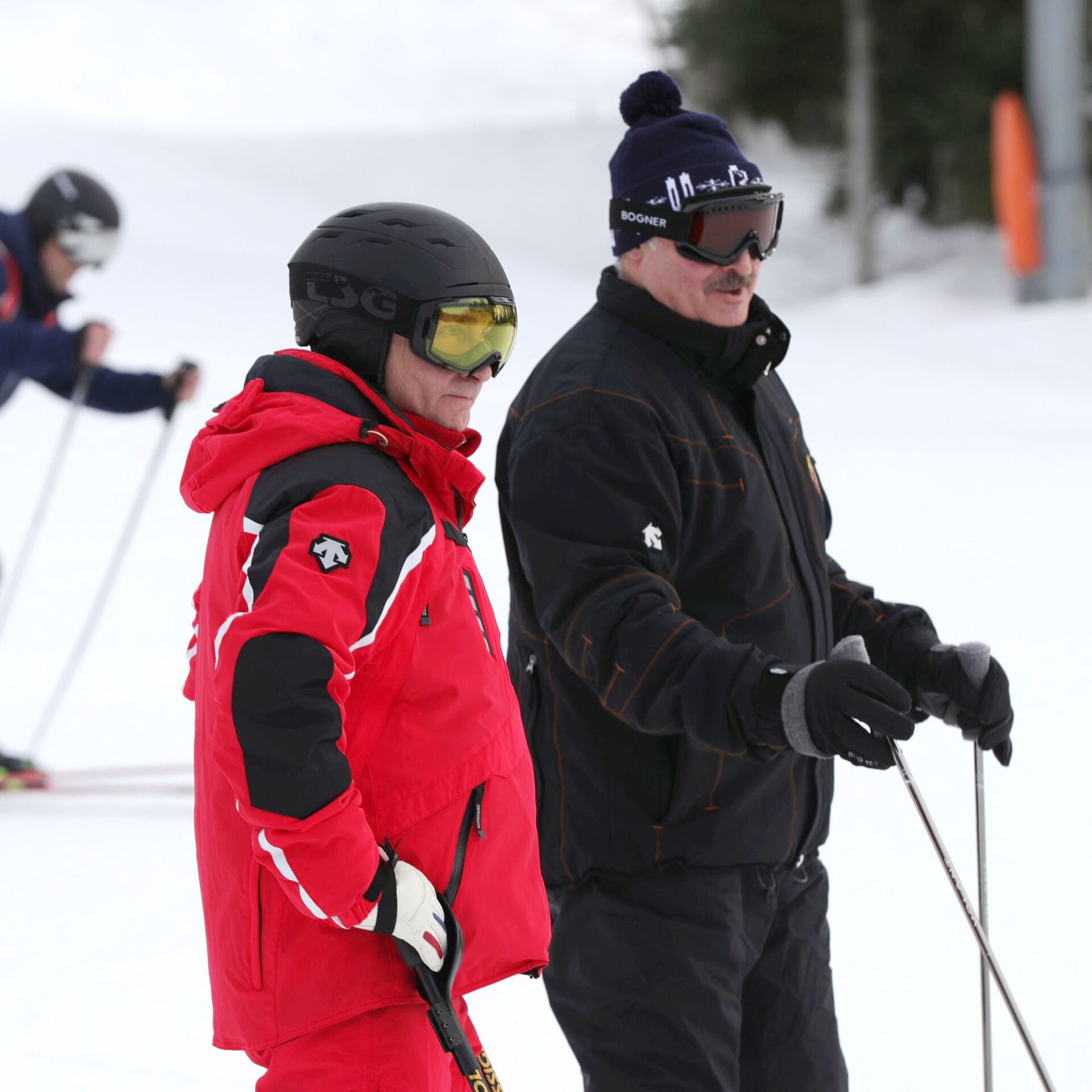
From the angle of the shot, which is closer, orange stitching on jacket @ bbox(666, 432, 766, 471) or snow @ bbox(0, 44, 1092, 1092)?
orange stitching on jacket @ bbox(666, 432, 766, 471)

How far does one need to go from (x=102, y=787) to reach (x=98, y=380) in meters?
1.31

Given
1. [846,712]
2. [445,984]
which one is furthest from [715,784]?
[445,984]

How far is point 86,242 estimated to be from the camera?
4.92 m

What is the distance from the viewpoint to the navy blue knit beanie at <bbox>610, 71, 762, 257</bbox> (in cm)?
211

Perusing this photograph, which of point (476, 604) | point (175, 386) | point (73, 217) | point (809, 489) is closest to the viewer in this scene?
point (476, 604)

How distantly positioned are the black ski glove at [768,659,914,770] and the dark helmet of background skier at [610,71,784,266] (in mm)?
664

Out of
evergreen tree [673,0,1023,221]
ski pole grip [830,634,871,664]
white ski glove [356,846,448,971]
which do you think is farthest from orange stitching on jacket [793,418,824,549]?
evergreen tree [673,0,1023,221]

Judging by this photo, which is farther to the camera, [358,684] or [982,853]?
[982,853]

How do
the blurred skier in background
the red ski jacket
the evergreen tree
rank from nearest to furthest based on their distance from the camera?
the red ski jacket
the blurred skier in background
the evergreen tree

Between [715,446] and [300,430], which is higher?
[715,446]

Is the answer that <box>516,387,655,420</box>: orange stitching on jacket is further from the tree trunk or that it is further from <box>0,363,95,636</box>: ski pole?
the tree trunk

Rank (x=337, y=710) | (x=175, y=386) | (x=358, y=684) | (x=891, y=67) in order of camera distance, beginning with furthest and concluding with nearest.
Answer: (x=891, y=67)
(x=175, y=386)
(x=358, y=684)
(x=337, y=710)

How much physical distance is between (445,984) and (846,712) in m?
0.54

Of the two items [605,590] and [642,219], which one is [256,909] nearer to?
[605,590]
